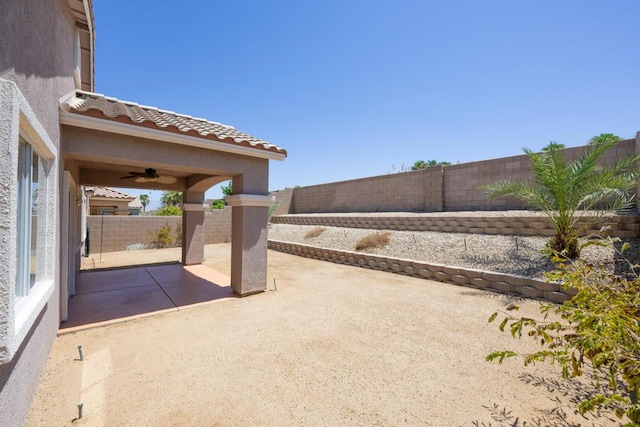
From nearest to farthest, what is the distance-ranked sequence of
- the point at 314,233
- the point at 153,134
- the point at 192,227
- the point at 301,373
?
the point at 301,373 → the point at 153,134 → the point at 192,227 → the point at 314,233

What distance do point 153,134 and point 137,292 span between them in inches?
178

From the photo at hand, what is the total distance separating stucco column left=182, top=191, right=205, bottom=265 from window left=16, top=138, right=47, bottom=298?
7672mm

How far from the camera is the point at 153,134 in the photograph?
5508 millimetres

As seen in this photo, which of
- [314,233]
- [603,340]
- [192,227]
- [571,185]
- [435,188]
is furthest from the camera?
[314,233]

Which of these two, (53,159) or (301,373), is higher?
(53,159)

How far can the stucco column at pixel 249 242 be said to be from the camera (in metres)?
7.10

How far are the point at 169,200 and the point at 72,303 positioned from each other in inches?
1709

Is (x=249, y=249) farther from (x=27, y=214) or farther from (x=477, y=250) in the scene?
(x=477, y=250)

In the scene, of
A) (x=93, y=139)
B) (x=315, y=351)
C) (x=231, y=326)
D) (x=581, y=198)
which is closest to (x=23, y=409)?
(x=231, y=326)

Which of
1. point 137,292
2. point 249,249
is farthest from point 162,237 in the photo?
point 249,249

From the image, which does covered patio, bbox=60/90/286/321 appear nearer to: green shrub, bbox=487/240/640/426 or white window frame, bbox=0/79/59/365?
white window frame, bbox=0/79/59/365

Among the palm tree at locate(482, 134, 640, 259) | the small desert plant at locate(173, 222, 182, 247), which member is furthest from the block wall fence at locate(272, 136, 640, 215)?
the small desert plant at locate(173, 222, 182, 247)

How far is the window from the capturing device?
2.86 meters

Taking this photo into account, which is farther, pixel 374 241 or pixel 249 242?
pixel 374 241
